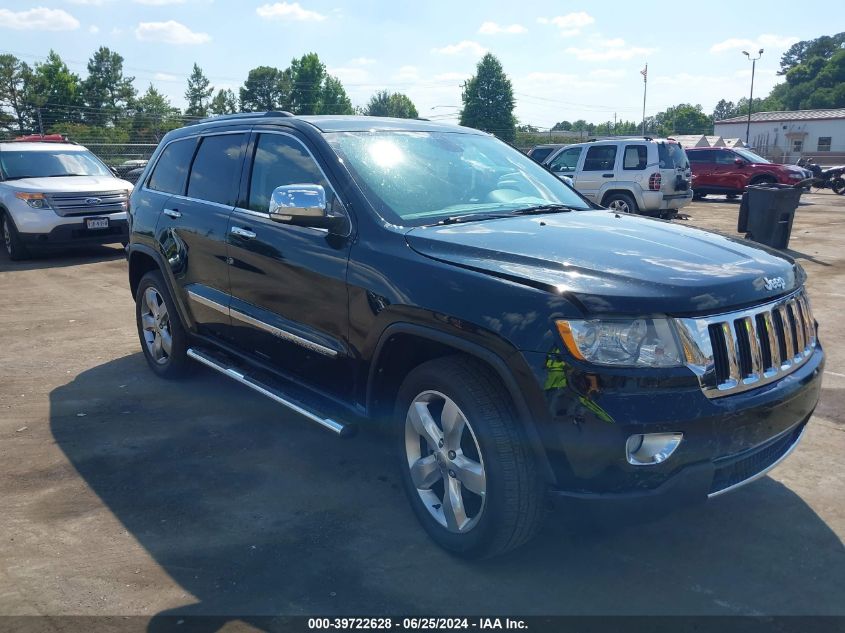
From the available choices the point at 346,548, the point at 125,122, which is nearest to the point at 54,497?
the point at 346,548

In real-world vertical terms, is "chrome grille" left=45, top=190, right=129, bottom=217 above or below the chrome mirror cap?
below

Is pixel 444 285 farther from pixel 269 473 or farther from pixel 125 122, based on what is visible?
pixel 125 122

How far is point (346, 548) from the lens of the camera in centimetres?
337

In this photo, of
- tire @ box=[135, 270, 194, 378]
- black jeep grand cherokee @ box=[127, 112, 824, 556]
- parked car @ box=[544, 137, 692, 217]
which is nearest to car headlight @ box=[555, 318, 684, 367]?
black jeep grand cherokee @ box=[127, 112, 824, 556]

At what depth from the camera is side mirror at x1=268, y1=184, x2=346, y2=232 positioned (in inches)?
140

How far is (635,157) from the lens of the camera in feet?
49.1

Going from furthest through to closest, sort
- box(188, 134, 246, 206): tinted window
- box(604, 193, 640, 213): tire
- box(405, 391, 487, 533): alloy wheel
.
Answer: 1. box(604, 193, 640, 213): tire
2. box(188, 134, 246, 206): tinted window
3. box(405, 391, 487, 533): alloy wheel

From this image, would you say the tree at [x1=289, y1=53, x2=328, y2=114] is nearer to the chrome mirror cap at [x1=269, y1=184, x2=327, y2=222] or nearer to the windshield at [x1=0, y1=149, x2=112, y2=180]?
the windshield at [x1=0, y1=149, x2=112, y2=180]

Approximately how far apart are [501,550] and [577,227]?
157 cm

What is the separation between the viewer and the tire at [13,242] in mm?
11461

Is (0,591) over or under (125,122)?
under

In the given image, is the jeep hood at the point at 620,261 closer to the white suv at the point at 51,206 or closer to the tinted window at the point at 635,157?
the white suv at the point at 51,206

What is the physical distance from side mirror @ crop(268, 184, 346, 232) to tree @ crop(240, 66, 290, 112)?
288 ft

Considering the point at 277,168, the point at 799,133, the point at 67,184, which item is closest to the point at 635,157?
the point at 67,184
